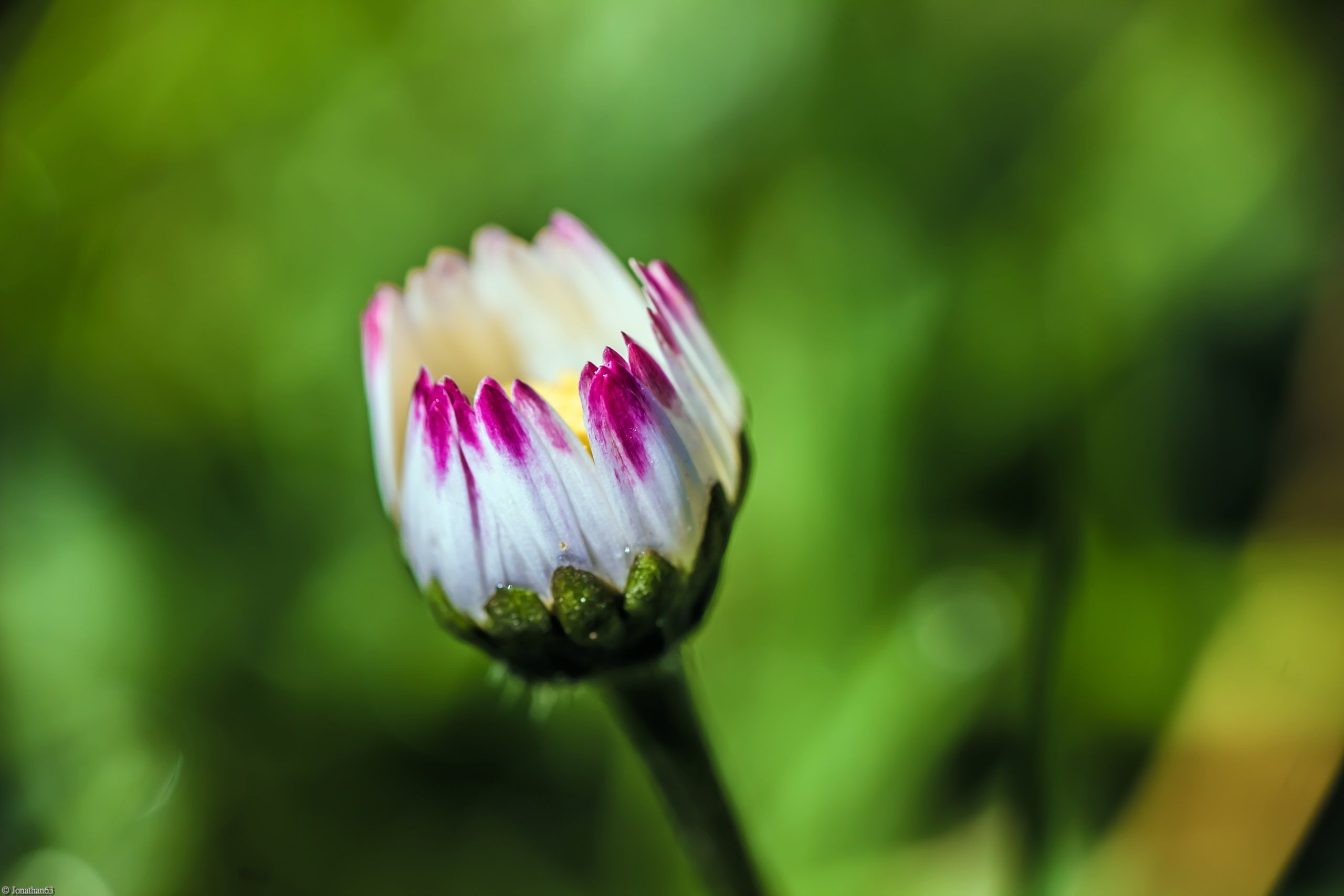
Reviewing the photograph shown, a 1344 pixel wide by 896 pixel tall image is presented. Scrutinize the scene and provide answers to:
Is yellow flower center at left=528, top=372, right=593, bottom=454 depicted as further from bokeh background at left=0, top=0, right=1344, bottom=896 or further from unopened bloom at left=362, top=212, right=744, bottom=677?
bokeh background at left=0, top=0, right=1344, bottom=896

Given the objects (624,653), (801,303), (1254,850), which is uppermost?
(801,303)

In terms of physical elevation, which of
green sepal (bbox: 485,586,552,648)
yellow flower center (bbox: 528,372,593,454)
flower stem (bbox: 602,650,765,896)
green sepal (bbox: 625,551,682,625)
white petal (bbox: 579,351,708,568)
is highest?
yellow flower center (bbox: 528,372,593,454)

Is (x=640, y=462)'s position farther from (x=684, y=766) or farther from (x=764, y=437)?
(x=764, y=437)

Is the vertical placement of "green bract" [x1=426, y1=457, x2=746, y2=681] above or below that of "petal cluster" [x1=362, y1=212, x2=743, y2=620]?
below

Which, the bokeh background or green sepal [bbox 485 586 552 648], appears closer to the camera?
green sepal [bbox 485 586 552 648]

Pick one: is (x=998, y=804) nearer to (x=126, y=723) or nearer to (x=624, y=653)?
(x=624, y=653)

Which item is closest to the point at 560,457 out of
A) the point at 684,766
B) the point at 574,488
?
the point at 574,488

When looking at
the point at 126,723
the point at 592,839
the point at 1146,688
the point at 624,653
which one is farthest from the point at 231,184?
the point at 1146,688

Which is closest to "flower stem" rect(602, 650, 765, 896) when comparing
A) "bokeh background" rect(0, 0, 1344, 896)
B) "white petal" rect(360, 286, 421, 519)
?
"white petal" rect(360, 286, 421, 519)
